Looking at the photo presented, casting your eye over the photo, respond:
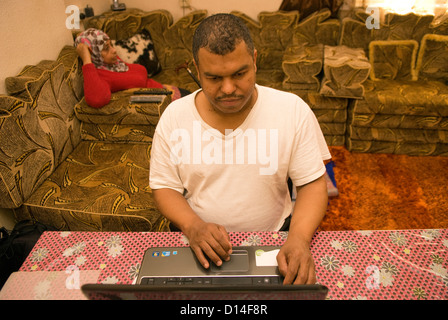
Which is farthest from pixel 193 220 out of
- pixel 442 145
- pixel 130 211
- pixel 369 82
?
pixel 442 145

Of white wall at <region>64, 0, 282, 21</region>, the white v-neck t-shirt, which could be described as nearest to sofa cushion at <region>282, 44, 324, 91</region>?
white wall at <region>64, 0, 282, 21</region>

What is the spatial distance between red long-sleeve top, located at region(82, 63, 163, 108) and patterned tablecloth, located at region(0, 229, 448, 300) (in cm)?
135

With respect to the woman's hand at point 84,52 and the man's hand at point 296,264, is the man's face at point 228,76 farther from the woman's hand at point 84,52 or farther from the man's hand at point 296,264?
the woman's hand at point 84,52

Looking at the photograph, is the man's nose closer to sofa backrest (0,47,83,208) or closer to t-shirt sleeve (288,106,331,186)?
t-shirt sleeve (288,106,331,186)

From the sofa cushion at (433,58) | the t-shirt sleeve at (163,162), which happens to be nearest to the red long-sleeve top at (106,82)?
the t-shirt sleeve at (163,162)

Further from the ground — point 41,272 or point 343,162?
point 41,272

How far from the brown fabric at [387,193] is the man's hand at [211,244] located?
1.36m

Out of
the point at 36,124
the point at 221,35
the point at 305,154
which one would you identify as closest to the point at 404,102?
the point at 305,154

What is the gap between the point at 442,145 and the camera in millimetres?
2529

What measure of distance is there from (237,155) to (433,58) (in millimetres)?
2442

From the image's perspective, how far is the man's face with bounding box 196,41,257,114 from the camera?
2.88ft

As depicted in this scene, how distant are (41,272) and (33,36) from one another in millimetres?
1776
